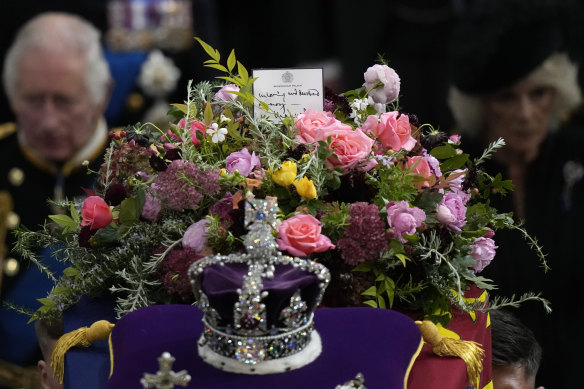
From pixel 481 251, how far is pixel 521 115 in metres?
1.50

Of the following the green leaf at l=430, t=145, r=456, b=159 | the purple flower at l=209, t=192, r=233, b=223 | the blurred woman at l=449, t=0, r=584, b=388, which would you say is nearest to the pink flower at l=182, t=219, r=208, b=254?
the purple flower at l=209, t=192, r=233, b=223

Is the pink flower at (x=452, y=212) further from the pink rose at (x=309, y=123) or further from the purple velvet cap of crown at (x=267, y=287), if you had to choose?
the purple velvet cap of crown at (x=267, y=287)

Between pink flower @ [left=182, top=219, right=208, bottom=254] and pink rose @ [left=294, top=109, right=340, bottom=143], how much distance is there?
0.22 metres

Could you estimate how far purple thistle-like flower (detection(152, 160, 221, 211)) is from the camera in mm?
1511

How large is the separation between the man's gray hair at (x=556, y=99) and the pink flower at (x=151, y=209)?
5.47ft

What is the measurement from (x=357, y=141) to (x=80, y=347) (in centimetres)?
54

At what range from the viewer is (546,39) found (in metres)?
2.88

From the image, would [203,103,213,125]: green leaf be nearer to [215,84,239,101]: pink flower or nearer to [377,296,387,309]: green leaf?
[215,84,239,101]: pink flower

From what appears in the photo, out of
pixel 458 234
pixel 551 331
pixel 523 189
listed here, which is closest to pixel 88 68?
pixel 523 189

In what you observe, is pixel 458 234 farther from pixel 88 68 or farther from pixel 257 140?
pixel 88 68

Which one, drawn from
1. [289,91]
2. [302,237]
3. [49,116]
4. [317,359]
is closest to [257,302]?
[317,359]

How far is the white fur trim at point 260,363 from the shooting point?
1177mm

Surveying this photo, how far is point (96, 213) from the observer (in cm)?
156

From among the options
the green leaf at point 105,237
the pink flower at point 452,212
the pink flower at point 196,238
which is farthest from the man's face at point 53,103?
the pink flower at point 452,212
